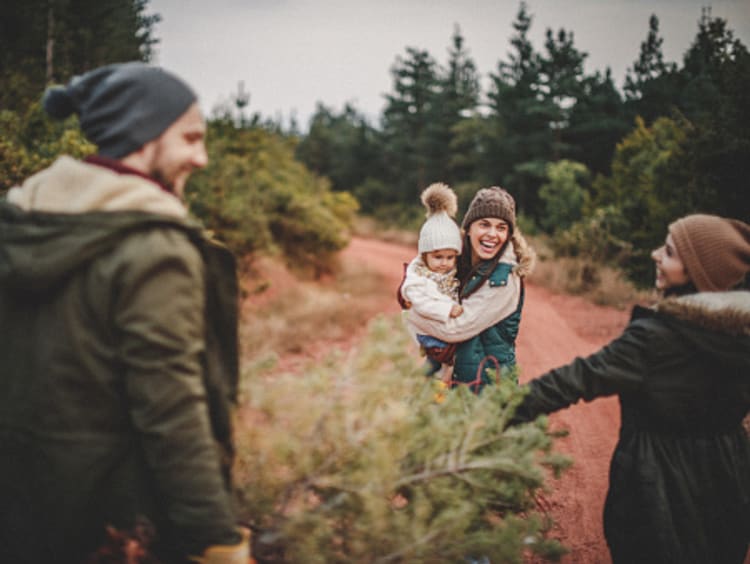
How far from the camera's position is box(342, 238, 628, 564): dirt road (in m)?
4.12

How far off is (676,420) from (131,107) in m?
2.41

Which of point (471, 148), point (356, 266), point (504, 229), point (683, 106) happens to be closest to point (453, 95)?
point (471, 148)

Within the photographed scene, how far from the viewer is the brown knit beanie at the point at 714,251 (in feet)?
6.43

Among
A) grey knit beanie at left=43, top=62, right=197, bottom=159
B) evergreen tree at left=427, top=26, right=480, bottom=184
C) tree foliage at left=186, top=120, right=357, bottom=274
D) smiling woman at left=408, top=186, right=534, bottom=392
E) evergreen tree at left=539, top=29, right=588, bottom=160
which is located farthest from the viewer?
evergreen tree at left=427, top=26, right=480, bottom=184

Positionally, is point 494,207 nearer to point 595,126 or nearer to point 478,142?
point 595,126

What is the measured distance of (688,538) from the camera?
213cm

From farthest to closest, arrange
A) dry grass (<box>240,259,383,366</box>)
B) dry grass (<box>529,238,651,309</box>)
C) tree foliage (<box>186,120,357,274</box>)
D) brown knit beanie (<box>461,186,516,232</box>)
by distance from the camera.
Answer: dry grass (<box>529,238,651,309</box>), tree foliage (<box>186,120,357,274</box>), dry grass (<box>240,259,383,366</box>), brown knit beanie (<box>461,186,516,232</box>)

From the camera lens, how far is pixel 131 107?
51.1 inches

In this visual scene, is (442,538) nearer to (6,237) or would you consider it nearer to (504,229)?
(6,237)

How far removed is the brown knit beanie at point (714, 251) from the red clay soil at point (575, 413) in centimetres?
116

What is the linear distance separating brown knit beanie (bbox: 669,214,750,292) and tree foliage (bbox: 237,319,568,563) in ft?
3.73

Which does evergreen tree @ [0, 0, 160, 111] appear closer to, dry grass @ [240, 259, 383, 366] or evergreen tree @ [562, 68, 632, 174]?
dry grass @ [240, 259, 383, 366]

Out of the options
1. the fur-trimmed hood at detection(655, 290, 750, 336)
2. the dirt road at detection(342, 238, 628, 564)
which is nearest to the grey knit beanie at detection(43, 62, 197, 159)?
the dirt road at detection(342, 238, 628, 564)

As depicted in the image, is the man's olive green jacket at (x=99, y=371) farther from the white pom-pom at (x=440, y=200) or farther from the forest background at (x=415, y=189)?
the white pom-pom at (x=440, y=200)
